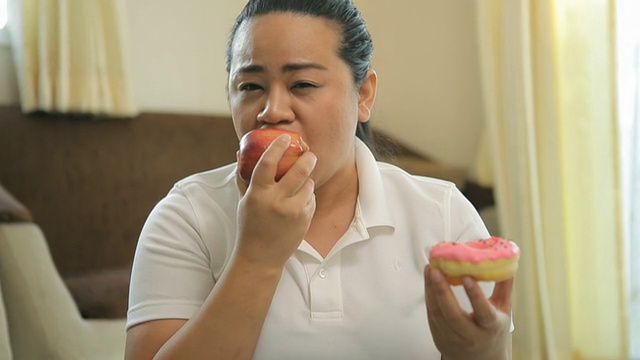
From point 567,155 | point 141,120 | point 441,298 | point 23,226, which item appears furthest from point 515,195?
point 441,298

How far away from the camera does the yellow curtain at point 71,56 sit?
2.31 m

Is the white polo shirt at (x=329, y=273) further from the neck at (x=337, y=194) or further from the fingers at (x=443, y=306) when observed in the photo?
the fingers at (x=443, y=306)

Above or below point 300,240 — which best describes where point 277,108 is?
above

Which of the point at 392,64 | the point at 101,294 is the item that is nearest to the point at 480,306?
the point at 101,294

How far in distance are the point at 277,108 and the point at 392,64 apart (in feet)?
6.76

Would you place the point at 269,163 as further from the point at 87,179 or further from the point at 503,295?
the point at 87,179

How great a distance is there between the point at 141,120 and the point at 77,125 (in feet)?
0.73

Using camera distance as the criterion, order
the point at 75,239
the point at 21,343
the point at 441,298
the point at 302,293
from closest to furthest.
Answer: the point at 441,298 < the point at 302,293 < the point at 21,343 < the point at 75,239

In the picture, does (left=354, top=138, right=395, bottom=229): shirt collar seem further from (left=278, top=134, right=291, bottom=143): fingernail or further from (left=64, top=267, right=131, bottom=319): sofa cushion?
(left=64, top=267, right=131, bottom=319): sofa cushion

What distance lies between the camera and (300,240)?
883mm

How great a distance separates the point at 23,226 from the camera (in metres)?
1.70

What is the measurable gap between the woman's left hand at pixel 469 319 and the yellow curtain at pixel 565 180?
1.41 metres

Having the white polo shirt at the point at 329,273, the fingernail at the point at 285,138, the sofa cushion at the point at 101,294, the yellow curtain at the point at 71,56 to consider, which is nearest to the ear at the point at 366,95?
the white polo shirt at the point at 329,273

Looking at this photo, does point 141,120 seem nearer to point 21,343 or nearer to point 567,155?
point 21,343
